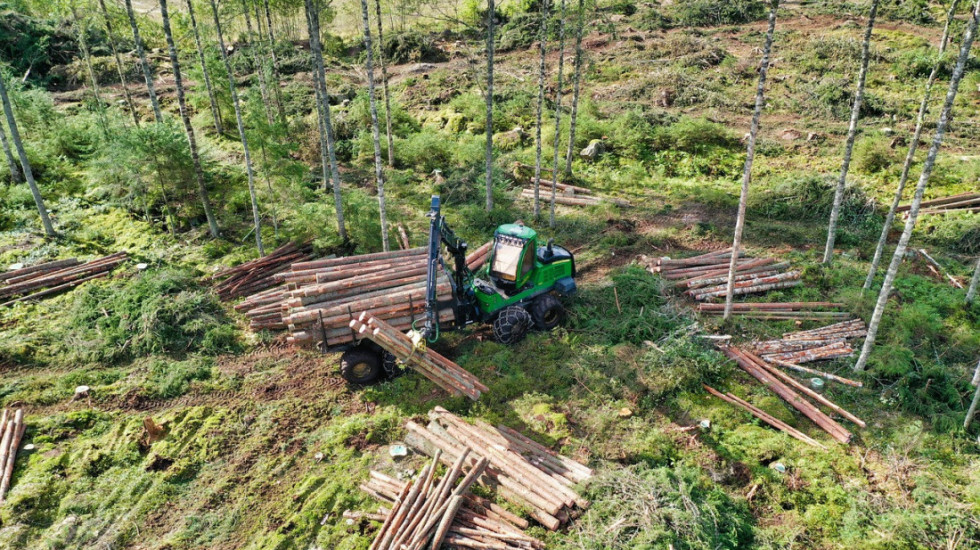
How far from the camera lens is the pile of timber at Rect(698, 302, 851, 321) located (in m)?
12.0

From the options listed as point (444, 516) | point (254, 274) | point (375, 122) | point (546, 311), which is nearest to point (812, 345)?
point (546, 311)

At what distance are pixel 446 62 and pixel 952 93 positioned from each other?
3089 centimetres

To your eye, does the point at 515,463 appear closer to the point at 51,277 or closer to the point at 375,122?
the point at 375,122

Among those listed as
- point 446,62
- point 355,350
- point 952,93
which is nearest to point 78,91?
point 446,62

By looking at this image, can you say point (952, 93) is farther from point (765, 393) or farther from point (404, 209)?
point (404, 209)

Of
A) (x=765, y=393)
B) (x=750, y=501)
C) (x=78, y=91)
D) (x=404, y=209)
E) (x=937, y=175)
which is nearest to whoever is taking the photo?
(x=750, y=501)

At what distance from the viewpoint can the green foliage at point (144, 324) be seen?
11875 mm

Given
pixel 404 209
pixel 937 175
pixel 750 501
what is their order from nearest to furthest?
pixel 750 501, pixel 937 175, pixel 404 209

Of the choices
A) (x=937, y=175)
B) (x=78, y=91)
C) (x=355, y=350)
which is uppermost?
(x=78, y=91)

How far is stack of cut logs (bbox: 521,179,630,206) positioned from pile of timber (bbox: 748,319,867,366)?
8.20 metres

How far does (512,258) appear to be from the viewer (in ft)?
37.8

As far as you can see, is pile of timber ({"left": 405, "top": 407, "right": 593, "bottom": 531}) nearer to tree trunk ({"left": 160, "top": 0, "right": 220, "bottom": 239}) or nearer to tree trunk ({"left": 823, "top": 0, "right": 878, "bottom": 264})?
tree trunk ({"left": 823, "top": 0, "right": 878, "bottom": 264})

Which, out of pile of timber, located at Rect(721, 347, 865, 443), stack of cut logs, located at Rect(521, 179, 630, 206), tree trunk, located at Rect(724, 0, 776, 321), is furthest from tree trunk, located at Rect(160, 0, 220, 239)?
pile of timber, located at Rect(721, 347, 865, 443)

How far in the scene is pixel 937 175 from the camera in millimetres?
17859
